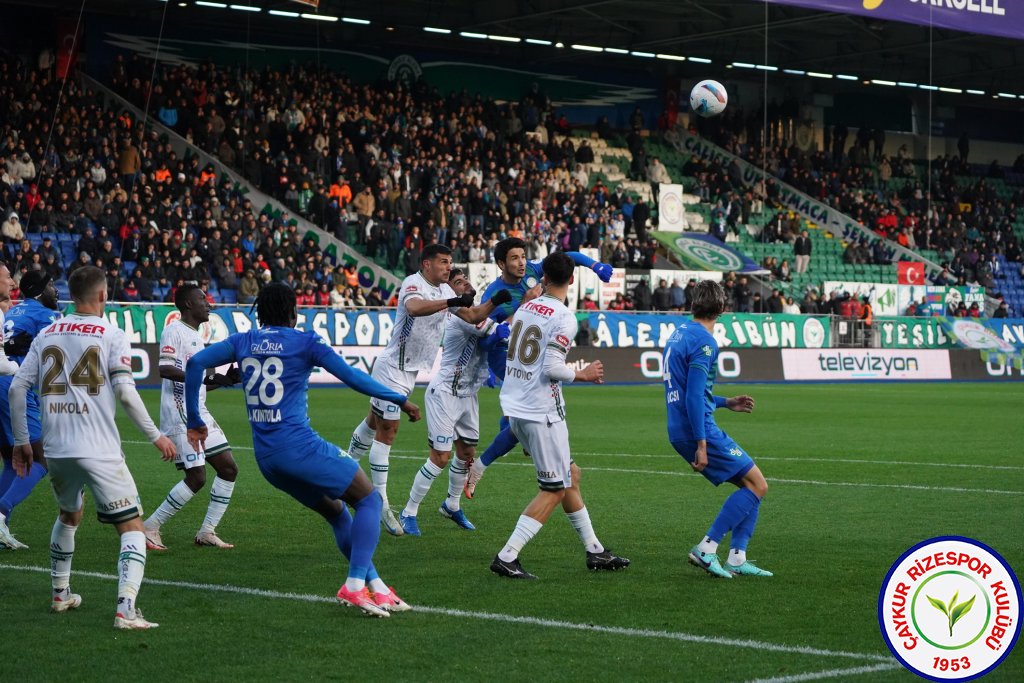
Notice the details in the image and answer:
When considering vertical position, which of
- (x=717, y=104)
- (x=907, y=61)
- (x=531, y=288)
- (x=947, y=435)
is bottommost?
(x=947, y=435)

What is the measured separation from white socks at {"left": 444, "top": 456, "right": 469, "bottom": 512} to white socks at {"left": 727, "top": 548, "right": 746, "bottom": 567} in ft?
10.2

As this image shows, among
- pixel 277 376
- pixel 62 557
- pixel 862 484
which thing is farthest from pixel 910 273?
pixel 62 557

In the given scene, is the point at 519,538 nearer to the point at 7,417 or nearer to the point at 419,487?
the point at 419,487

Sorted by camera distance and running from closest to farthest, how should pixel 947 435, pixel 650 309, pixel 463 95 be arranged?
pixel 947 435, pixel 650 309, pixel 463 95

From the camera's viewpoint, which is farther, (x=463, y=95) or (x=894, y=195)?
(x=894, y=195)

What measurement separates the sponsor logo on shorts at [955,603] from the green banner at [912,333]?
35.3 m

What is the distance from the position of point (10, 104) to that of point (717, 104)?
18.2 metres

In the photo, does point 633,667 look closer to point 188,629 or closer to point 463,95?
point 188,629

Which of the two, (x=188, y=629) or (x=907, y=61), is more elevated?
(x=907, y=61)

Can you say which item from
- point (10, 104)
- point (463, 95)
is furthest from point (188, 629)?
point (463, 95)

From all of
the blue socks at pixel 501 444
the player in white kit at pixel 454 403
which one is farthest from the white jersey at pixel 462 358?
the blue socks at pixel 501 444

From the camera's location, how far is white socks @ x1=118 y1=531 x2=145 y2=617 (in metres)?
7.74

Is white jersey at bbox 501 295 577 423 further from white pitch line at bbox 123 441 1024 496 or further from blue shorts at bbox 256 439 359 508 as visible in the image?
A: white pitch line at bbox 123 441 1024 496

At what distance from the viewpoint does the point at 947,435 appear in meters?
21.1
